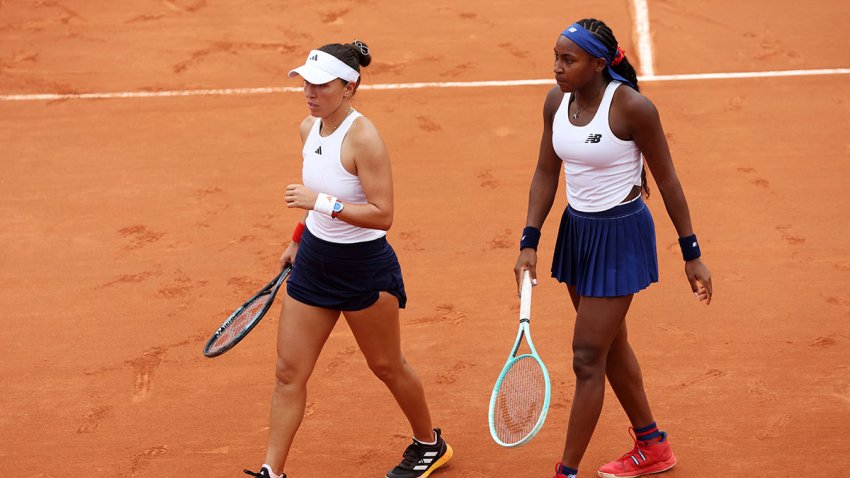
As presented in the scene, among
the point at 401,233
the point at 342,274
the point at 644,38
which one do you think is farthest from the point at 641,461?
the point at 644,38

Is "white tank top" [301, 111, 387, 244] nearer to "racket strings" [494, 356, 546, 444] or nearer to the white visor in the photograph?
the white visor

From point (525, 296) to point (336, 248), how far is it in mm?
845

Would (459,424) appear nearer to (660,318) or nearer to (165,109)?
(660,318)

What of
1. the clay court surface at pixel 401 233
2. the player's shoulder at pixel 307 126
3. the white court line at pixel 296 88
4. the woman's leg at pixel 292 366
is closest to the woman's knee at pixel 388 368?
the woman's leg at pixel 292 366

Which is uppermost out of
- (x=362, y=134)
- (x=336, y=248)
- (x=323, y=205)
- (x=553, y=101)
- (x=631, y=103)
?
(x=631, y=103)

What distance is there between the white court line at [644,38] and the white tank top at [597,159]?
6.08 metres

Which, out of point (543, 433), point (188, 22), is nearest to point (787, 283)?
point (543, 433)

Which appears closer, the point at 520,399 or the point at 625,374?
the point at 520,399

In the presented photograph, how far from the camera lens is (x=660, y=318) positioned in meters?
6.77

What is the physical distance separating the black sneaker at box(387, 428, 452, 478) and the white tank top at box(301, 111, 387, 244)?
3.99 feet

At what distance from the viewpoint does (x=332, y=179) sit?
4504 mm

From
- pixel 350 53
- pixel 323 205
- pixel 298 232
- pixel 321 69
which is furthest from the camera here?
pixel 298 232

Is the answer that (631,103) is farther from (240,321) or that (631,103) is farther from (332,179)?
(240,321)

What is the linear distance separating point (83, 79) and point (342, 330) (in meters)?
5.07
